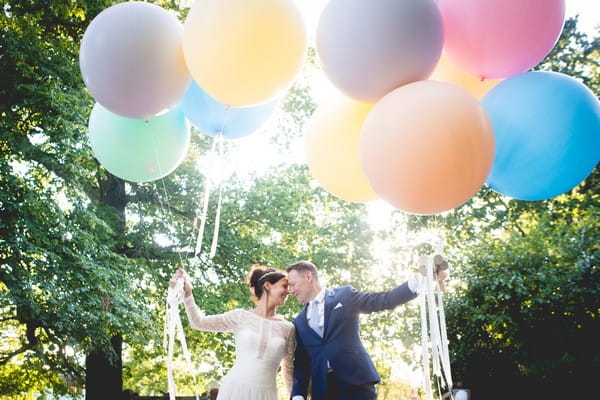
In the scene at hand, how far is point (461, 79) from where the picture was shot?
2.76m

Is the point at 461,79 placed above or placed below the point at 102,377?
above

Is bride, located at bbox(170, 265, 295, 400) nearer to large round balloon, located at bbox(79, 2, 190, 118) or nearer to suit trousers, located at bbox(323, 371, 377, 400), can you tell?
suit trousers, located at bbox(323, 371, 377, 400)

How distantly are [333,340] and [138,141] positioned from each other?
→ 5.01ft

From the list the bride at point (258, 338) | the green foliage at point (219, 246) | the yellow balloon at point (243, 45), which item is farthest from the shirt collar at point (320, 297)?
the green foliage at point (219, 246)

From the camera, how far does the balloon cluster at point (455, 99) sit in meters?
2.20

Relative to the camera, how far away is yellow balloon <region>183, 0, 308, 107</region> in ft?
7.80

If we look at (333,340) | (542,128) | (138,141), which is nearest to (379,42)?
(542,128)

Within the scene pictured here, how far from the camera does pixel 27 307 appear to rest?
6.06m

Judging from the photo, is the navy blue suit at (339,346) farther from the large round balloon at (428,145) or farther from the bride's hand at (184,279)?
the large round balloon at (428,145)

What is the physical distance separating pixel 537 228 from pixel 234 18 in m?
5.47

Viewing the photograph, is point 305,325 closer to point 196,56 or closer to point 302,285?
point 302,285

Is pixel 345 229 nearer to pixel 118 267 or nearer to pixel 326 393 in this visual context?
pixel 118 267

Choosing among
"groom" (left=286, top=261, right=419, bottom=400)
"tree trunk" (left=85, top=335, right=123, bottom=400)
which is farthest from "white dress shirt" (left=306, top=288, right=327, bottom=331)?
"tree trunk" (left=85, top=335, right=123, bottom=400)

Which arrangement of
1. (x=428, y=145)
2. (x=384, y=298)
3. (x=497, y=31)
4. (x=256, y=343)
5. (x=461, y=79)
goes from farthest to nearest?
(x=256, y=343), (x=384, y=298), (x=461, y=79), (x=497, y=31), (x=428, y=145)
